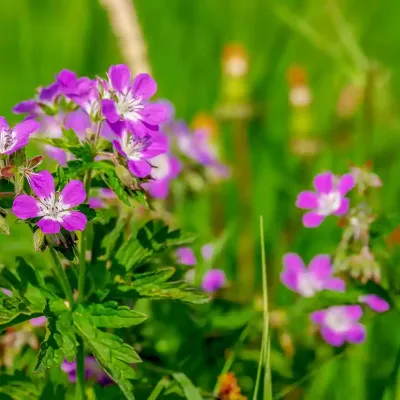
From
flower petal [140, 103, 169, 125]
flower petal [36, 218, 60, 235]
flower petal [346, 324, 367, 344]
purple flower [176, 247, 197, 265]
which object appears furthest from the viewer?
purple flower [176, 247, 197, 265]

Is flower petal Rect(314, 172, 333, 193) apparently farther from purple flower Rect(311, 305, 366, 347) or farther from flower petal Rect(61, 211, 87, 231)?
flower petal Rect(61, 211, 87, 231)

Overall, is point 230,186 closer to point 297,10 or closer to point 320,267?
point 320,267

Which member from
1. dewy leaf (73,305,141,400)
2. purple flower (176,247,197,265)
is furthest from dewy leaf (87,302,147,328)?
purple flower (176,247,197,265)

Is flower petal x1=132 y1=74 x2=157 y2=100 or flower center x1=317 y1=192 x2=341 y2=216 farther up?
flower center x1=317 y1=192 x2=341 y2=216

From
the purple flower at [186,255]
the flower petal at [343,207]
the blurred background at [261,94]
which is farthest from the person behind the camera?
the blurred background at [261,94]

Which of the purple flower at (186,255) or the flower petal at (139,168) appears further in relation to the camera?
the purple flower at (186,255)

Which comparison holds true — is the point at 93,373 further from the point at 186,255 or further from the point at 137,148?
the point at 137,148

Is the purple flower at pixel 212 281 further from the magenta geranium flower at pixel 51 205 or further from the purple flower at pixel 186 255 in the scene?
the magenta geranium flower at pixel 51 205

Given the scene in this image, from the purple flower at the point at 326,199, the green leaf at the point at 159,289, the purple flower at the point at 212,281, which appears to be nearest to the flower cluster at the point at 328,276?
the purple flower at the point at 326,199
